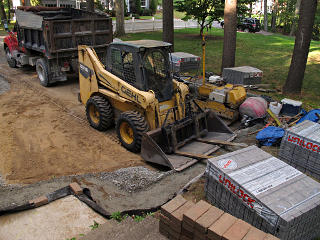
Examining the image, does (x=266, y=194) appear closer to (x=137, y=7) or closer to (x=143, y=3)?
(x=137, y=7)

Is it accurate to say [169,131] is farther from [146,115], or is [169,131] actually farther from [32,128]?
[32,128]

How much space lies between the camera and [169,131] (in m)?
6.80

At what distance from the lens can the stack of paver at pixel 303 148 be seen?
18.4 ft

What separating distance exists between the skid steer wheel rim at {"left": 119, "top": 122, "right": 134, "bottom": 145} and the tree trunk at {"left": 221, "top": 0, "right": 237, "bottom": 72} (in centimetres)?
605

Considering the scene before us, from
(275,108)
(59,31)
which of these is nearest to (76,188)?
(275,108)

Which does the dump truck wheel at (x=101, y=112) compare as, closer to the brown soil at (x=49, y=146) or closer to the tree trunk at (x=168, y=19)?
the brown soil at (x=49, y=146)

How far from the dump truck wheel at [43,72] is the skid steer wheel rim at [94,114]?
13.8ft

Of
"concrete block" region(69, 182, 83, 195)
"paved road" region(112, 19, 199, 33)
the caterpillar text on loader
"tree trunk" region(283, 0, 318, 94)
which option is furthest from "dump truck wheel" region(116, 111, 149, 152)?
"paved road" region(112, 19, 199, 33)

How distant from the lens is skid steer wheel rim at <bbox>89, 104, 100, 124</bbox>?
8.51 m

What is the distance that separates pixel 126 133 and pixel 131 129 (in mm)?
275

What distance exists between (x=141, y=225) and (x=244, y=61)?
12782mm

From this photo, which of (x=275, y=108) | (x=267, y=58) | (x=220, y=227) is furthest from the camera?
(x=267, y=58)

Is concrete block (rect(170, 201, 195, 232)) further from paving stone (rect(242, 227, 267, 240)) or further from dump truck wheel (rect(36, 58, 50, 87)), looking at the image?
dump truck wheel (rect(36, 58, 50, 87))

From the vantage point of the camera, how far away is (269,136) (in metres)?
7.11
